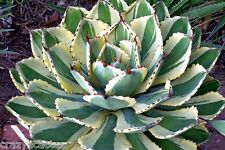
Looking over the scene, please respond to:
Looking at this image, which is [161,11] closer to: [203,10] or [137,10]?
[137,10]

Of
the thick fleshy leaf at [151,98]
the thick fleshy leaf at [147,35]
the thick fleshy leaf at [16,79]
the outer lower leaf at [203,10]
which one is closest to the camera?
the thick fleshy leaf at [151,98]

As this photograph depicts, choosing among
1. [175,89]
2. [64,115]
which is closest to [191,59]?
[175,89]

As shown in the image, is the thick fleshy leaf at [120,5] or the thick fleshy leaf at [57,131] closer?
the thick fleshy leaf at [57,131]

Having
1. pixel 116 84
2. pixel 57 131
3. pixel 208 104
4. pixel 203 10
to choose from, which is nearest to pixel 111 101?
pixel 116 84

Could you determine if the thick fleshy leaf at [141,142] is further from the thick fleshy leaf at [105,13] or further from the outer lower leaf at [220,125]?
the thick fleshy leaf at [105,13]

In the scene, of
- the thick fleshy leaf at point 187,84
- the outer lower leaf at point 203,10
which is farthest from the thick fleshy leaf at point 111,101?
the outer lower leaf at point 203,10

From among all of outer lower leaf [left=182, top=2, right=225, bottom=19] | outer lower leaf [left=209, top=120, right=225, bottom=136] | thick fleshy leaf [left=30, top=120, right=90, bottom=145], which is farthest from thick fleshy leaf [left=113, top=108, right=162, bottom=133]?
outer lower leaf [left=182, top=2, right=225, bottom=19]

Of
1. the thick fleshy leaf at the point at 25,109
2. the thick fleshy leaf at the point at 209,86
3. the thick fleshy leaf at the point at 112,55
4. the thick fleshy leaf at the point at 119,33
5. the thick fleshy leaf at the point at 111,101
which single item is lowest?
the thick fleshy leaf at the point at 209,86
